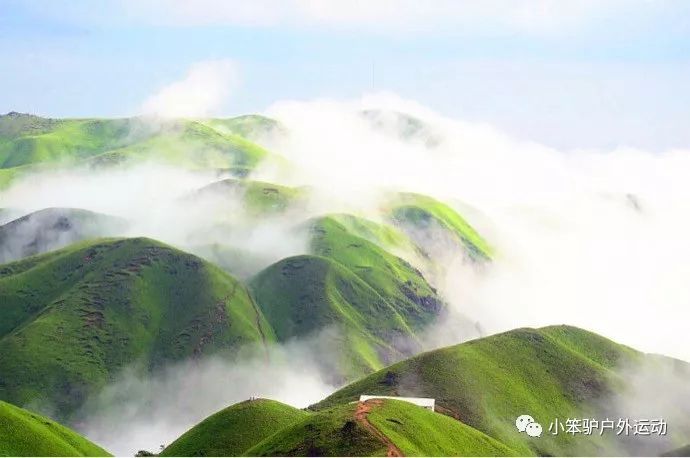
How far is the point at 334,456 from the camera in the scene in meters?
198

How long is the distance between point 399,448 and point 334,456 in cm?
1335

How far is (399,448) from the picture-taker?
19750 centimetres
